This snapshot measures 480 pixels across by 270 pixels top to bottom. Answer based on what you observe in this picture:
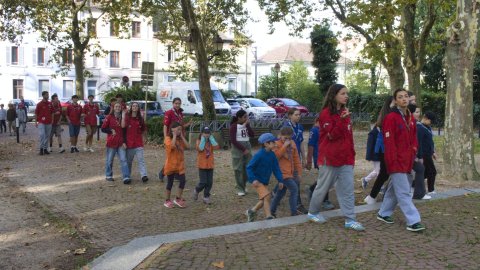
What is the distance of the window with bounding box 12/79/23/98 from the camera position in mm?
55344

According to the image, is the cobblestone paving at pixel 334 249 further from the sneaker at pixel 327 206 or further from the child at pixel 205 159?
the child at pixel 205 159

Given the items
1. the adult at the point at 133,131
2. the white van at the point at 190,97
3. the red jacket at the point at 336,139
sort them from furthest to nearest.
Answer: the white van at the point at 190,97, the adult at the point at 133,131, the red jacket at the point at 336,139

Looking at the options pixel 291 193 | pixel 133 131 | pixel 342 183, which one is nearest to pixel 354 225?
pixel 342 183

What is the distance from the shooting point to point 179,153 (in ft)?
27.8

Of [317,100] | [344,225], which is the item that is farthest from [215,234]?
[317,100]

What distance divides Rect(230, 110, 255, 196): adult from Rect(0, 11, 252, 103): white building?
44.2m

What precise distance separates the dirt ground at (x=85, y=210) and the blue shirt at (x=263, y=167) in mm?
883

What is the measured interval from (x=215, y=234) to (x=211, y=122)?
11549 millimetres

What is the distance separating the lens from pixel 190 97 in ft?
110

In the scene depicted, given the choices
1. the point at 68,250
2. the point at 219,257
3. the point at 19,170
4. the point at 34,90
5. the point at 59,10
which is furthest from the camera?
the point at 34,90

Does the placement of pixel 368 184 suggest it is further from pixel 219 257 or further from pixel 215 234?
pixel 219 257

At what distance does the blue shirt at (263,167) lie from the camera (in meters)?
6.97

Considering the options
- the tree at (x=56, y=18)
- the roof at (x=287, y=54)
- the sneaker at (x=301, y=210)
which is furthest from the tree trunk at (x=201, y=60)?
the roof at (x=287, y=54)

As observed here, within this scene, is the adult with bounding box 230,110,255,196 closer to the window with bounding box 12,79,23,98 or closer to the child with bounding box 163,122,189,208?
the child with bounding box 163,122,189,208
